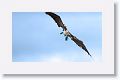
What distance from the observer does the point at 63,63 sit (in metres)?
2.24

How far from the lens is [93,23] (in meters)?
2.24

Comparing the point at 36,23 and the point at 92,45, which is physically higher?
the point at 36,23

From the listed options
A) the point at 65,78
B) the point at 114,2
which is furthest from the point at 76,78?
the point at 114,2

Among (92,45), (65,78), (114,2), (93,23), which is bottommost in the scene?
(65,78)

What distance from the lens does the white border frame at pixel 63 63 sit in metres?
2.22

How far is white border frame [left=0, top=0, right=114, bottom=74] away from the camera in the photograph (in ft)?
7.29

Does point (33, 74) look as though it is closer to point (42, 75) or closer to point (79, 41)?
point (42, 75)

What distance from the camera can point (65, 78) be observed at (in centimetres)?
224

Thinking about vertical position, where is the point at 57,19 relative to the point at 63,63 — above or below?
above

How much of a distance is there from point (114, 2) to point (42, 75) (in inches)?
27.5

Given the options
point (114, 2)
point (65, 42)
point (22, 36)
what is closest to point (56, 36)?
point (65, 42)

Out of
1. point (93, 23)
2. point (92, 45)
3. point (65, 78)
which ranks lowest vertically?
point (65, 78)

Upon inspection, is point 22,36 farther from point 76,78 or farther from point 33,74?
point 76,78

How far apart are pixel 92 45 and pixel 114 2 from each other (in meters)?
0.33
